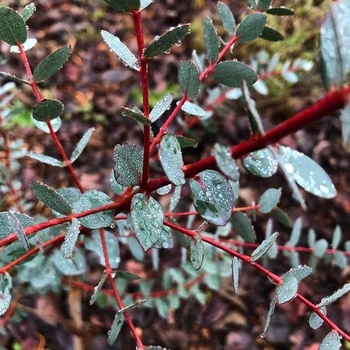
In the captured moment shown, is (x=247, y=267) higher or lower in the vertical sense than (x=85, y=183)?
lower

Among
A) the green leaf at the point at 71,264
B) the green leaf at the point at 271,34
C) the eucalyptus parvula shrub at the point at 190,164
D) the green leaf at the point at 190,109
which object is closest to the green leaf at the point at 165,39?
the eucalyptus parvula shrub at the point at 190,164

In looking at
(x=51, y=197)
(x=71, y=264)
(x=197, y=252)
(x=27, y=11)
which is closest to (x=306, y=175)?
(x=197, y=252)

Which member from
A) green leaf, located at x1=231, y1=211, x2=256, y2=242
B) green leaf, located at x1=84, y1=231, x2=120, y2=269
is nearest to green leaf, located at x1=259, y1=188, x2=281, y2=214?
green leaf, located at x1=231, y1=211, x2=256, y2=242

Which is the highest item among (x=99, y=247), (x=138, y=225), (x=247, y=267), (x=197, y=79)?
(x=197, y=79)

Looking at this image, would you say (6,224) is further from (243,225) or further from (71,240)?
(243,225)

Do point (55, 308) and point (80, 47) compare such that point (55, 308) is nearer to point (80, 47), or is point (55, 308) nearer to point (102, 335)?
point (102, 335)

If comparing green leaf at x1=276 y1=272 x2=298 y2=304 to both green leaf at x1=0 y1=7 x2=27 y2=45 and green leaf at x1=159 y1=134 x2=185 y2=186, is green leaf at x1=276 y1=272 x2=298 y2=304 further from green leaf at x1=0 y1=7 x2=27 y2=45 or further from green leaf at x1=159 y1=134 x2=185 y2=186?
green leaf at x1=0 y1=7 x2=27 y2=45

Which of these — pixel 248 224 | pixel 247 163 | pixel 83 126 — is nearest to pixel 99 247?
pixel 248 224
